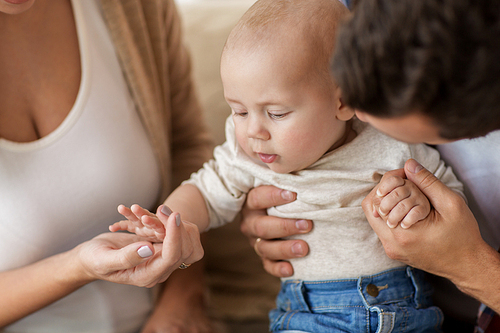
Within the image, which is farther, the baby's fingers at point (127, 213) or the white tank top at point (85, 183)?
the white tank top at point (85, 183)

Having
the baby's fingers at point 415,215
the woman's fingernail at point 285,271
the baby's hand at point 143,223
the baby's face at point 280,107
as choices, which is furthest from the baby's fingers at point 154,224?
the baby's fingers at point 415,215

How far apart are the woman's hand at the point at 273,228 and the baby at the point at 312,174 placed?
21 millimetres

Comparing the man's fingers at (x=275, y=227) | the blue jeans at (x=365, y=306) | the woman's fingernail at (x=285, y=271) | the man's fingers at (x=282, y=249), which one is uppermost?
the man's fingers at (x=275, y=227)

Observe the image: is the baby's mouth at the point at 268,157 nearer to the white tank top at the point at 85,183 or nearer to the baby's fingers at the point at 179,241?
the baby's fingers at the point at 179,241

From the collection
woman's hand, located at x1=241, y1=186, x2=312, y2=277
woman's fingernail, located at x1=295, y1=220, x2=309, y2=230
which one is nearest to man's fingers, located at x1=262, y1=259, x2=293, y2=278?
woman's hand, located at x1=241, y1=186, x2=312, y2=277

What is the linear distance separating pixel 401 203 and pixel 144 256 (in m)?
0.47

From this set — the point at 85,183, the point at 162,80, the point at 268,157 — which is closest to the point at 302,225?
the point at 268,157

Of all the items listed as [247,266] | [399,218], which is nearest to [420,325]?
[399,218]

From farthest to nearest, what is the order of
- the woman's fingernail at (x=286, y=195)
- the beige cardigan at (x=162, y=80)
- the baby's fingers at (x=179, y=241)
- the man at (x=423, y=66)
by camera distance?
the beige cardigan at (x=162, y=80)
the woman's fingernail at (x=286, y=195)
the baby's fingers at (x=179, y=241)
the man at (x=423, y=66)

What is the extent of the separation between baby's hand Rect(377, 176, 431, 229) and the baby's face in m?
0.16

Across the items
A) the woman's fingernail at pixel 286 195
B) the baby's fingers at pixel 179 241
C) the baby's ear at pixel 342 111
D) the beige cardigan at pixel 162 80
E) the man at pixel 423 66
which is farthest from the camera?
the beige cardigan at pixel 162 80

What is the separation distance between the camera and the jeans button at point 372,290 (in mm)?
838

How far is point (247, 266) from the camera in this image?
4.89ft

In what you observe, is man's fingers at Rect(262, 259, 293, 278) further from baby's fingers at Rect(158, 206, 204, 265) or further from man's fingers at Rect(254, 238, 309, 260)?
baby's fingers at Rect(158, 206, 204, 265)
